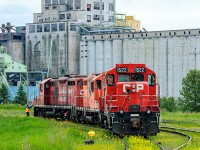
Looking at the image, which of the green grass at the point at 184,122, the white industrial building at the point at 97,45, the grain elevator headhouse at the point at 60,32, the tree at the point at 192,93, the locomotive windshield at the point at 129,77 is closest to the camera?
the locomotive windshield at the point at 129,77

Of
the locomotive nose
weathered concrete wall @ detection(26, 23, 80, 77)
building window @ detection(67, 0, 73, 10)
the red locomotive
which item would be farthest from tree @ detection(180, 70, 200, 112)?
building window @ detection(67, 0, 73, 10)

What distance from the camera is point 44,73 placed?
12275 centimetres

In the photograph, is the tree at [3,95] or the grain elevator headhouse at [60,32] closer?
the tree at [3,95]

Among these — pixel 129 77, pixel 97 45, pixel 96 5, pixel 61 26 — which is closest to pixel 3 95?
pixel 97 45

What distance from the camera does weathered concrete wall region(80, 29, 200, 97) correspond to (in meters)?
110

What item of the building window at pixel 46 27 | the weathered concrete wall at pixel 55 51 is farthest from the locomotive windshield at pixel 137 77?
the building window at pixel 46 27

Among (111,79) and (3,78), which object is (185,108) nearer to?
(111,79)

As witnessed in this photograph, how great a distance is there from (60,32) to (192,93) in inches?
2358

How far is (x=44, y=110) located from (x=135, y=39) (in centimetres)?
7198

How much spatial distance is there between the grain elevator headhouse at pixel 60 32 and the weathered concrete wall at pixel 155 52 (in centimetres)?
382

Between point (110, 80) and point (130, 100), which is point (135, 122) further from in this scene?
point (110, 80)

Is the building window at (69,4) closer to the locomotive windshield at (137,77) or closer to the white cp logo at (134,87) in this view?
the locomotive windshield at (137,77)

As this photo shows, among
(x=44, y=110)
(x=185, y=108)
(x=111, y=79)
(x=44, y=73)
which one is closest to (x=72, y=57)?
(x=44, y=73)

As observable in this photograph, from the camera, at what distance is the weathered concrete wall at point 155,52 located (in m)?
110
